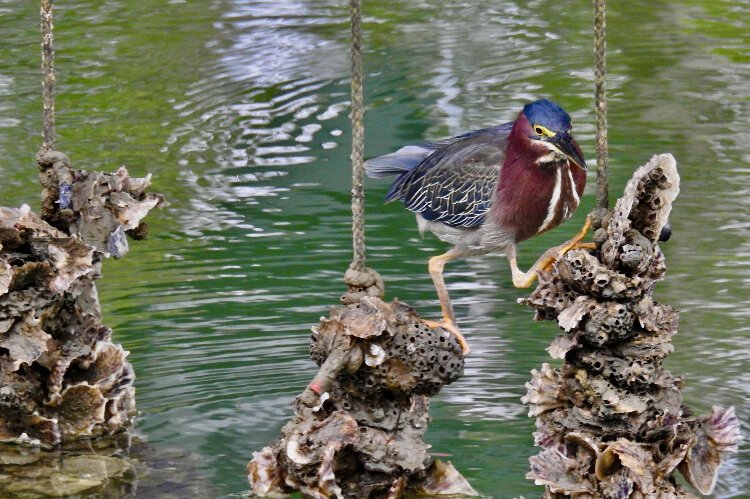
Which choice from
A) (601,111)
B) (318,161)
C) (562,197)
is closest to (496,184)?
(562,197)

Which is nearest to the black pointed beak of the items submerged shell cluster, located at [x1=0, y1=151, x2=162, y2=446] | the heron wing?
the heron wing

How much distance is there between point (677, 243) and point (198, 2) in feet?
16.4

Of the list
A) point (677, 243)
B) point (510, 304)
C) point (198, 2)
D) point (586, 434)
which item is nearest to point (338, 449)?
point (586, 434)

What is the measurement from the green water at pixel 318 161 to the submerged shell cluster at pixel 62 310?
11.3 inches

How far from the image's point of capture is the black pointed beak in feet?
14.0

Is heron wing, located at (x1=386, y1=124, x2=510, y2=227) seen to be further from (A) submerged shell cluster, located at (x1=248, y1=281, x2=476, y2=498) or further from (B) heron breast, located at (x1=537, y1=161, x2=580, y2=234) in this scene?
(A) submerged shell cluster, located at (x1=248, y1=281, x2=476, y2=498)

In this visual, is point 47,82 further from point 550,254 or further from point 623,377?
point 623,377

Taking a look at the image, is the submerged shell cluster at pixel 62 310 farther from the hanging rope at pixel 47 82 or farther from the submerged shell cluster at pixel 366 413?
the submerged shell cluster at pixel 366 413

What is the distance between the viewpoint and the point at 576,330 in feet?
12.9

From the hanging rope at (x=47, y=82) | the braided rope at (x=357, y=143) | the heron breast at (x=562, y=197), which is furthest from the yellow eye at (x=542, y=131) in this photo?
the hanging rope at (x=47, y=82)

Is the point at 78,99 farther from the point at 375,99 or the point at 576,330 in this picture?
the point at 576,330

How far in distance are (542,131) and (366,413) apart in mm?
967

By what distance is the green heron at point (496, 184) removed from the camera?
4383mm

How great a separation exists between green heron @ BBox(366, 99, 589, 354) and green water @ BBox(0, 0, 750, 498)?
0.56m
